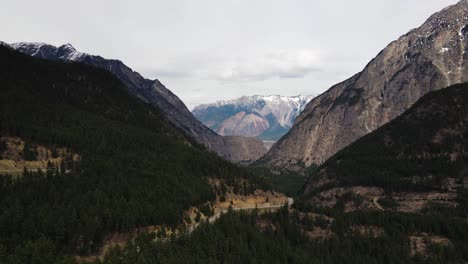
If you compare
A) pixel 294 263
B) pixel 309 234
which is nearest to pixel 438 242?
pixel 309 234

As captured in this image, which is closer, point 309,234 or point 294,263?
point 294,263

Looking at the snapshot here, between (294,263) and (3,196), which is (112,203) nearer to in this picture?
(3,196)

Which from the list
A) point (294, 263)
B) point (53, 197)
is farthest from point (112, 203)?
point (294, 263)

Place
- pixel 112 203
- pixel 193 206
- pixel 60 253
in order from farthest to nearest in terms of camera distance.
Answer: pixel 193 206 < pixel 112 203 < pixel 60 253

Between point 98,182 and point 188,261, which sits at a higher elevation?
point 98,182

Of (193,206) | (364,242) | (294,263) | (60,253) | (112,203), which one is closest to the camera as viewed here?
(60,253)

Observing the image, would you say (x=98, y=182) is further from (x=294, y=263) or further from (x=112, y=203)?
(x=294, y=263)

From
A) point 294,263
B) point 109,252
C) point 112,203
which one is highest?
point 112,203
